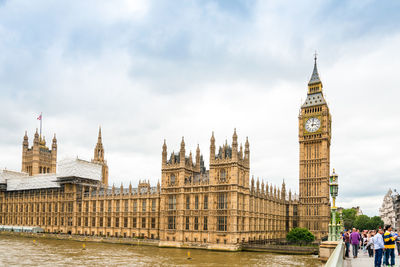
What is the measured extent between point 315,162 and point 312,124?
35.1ft

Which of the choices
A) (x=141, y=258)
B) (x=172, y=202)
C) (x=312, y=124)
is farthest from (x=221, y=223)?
(x=312, y=124)

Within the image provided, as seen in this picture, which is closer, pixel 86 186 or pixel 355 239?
pixel 355 239

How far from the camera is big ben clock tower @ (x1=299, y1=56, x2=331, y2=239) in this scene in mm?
108312

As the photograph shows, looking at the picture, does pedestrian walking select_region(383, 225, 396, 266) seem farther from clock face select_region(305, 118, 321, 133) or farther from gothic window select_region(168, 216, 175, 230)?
clock face select_region(305, 118, 321, 133)

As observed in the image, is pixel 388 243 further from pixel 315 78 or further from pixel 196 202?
pixel 315 78

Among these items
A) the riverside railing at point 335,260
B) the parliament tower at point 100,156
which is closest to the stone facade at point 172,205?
the parliament tower at point 100,156

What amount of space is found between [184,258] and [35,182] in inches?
3046

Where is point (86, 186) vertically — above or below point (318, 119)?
below

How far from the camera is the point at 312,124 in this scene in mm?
114562

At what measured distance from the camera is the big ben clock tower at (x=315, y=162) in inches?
4264

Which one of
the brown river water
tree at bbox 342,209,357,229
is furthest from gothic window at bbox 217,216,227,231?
tree at bbox 342,209,357,229

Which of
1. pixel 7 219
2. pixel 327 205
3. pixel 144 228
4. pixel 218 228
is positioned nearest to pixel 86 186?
pixel 144 228

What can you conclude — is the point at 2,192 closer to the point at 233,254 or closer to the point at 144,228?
the point at 144,228

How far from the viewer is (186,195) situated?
90.4 m
